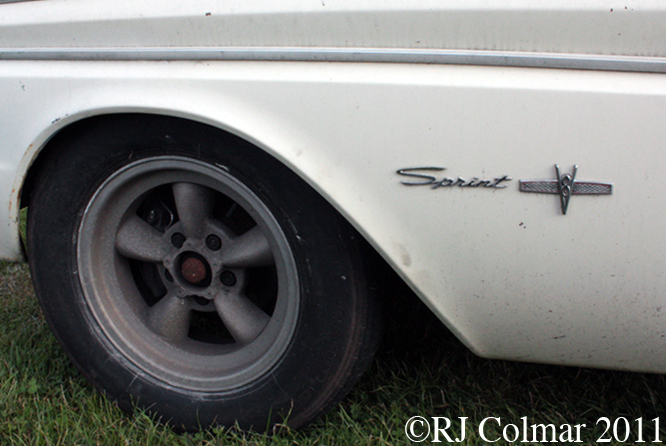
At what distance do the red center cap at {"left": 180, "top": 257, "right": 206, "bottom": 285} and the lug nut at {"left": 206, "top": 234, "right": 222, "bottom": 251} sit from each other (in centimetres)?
5

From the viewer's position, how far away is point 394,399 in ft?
6.35

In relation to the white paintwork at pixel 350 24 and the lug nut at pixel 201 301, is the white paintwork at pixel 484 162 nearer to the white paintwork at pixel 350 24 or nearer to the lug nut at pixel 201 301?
the white paintwork at pixel 350 24

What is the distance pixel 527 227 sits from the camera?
129 centimetres

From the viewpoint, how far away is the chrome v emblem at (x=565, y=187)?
122cm

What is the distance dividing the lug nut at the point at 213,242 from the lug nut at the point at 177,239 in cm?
10

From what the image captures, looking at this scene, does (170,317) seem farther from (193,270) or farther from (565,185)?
(565,185)

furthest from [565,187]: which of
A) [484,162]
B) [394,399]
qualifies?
[394,399]

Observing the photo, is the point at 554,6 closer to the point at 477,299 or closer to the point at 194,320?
the point at 477,299

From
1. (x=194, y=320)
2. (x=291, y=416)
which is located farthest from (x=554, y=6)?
(x=194, y=320)

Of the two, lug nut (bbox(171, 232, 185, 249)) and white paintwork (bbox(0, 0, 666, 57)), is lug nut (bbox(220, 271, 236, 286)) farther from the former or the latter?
white paintwork (bbox(0, 0, 666, 57))

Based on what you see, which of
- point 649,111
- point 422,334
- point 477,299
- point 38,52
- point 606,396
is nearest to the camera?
point 649,111

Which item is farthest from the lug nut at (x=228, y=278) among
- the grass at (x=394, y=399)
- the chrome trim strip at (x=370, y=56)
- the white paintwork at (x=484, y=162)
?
the chrome trim strip at (x=370, y=56)

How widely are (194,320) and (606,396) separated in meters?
1.51

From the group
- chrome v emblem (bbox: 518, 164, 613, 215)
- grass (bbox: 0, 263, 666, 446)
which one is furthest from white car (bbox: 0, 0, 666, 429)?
grass (bbox: 0, 263, 666, 446)
